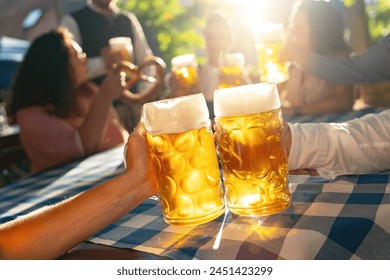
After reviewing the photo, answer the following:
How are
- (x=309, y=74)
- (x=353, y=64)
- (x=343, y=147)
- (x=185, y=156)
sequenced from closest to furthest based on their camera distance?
(x=185, y=156) < (x=343, y=147) < (x=353, y=64) < (x=309, y=74)

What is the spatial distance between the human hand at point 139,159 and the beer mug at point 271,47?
3.87ft

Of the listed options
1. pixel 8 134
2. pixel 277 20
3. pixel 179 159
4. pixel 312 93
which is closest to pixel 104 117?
pixel 312 93

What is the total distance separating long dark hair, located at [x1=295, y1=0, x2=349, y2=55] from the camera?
2.60 m

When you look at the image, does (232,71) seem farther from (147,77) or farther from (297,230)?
(297,230)

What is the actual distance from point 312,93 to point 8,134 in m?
3.29

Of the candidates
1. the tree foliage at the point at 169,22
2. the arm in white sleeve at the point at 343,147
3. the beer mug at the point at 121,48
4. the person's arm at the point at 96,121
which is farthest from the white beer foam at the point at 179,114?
the tree foliage at the point at 169,22

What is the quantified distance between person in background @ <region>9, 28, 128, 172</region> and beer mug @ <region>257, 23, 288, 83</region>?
725 mm

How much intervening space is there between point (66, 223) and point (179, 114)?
298 millimetres

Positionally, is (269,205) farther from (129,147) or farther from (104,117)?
(104,117)

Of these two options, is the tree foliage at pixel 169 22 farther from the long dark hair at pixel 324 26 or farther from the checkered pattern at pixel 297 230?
the checkered pattern at pixel 297 230

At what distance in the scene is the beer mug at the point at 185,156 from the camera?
0.72m

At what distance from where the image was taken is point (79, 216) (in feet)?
2.39

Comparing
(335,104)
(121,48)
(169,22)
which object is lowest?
(335,104)

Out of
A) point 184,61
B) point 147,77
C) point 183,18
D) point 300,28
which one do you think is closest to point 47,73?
point 147,77
